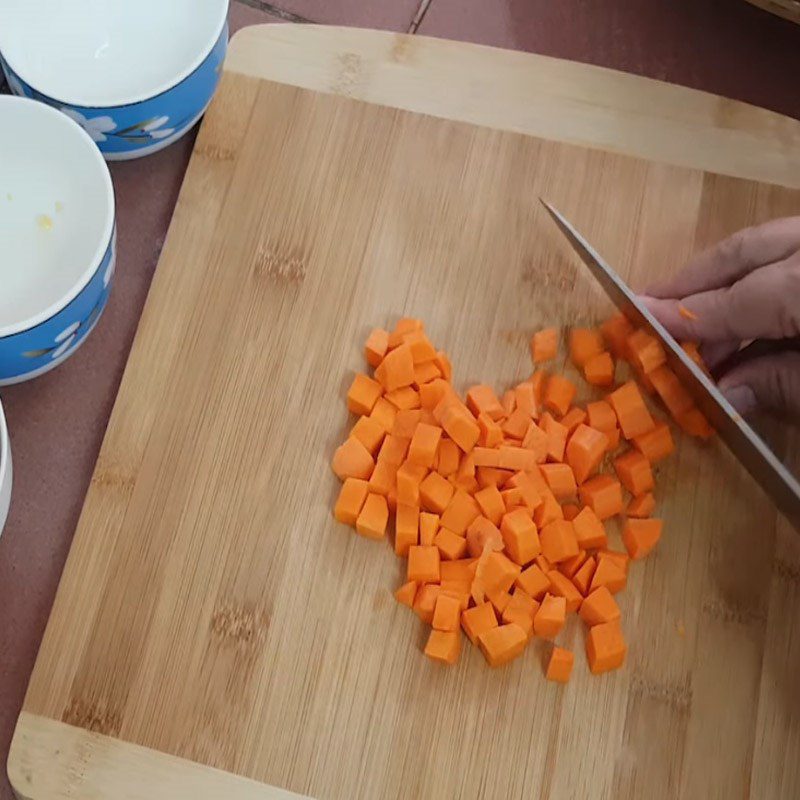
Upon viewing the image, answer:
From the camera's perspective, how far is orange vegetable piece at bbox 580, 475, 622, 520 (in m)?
1.20

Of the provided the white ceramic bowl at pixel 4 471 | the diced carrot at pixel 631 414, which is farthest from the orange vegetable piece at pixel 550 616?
the white ceramic bowl at pixel 4 471

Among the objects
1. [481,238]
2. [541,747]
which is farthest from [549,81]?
[541,747]

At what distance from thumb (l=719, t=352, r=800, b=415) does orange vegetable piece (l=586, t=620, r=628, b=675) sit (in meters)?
0.29

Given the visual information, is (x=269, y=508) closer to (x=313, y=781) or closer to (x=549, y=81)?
(x=313, y=781)

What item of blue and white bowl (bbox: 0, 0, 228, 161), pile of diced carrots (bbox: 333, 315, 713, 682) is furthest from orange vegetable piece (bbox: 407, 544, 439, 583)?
blue and white bowl (bbox: 0, 0, 228, 161)

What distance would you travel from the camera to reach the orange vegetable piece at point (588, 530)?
118 cm

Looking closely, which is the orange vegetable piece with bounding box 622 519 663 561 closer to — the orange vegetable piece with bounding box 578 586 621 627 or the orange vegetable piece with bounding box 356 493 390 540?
the orange vegetable piece with bounding box 578 586 621 627

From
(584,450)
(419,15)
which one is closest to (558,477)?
(584,450)

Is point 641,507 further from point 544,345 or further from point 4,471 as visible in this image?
point 4,471

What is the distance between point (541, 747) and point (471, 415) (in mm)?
365

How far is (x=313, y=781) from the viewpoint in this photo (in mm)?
1129

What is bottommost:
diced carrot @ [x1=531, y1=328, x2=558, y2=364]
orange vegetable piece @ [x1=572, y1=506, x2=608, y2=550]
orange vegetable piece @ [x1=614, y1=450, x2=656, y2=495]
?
orange vegetable piece @ [x1=572, y1=506, x2=608, y2=550]

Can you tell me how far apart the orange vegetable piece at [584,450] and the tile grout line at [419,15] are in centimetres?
63

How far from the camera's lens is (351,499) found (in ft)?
3.88
